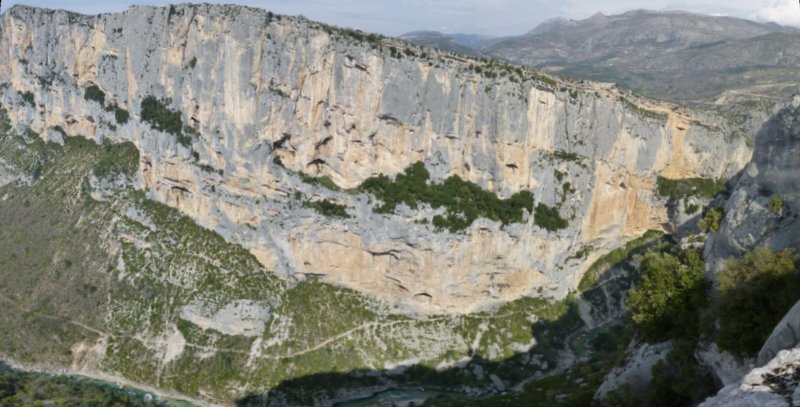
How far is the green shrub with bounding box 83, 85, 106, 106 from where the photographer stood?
89.1m

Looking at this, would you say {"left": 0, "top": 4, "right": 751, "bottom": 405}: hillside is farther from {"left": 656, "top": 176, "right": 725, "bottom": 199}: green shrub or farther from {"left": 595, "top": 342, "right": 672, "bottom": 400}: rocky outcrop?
{"left": 595, "top": 342, "right": 672, "bottom": 400}: rocky outcrop

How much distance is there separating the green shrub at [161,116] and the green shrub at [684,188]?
222ft

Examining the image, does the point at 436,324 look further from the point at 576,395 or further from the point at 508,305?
the point at 576,395

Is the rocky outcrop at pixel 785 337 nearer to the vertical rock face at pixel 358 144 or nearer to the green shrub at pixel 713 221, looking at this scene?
the green shrub at pixel 713 221

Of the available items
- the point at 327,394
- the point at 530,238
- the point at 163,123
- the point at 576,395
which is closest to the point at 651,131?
the point at 530,238

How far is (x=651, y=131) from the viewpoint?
286 ft

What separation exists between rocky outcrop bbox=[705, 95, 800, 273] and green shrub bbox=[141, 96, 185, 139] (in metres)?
64.9

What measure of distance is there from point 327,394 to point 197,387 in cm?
1472

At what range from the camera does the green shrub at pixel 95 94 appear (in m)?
89.1

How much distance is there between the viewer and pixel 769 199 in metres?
33.4

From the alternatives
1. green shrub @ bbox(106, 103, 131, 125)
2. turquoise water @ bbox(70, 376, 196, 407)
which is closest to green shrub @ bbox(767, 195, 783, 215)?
turquoise water @ bbox(70, 376, 196, 407)

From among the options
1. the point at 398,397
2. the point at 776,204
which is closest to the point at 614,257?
the point at 398,397

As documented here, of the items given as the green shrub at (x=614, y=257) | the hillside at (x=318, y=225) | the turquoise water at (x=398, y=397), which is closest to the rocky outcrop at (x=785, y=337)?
the turquoise water at (x=398, y=397)

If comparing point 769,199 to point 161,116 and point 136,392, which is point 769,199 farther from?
point 161,116
